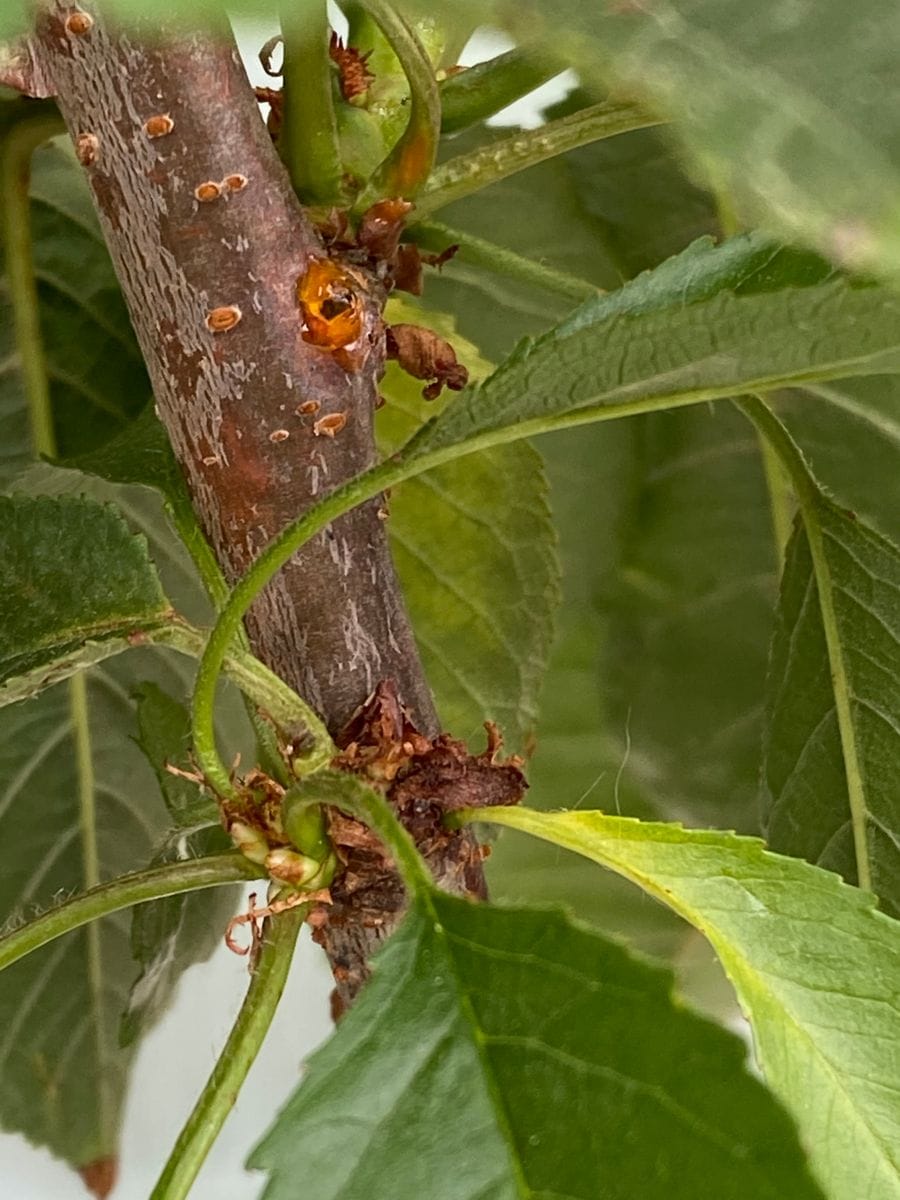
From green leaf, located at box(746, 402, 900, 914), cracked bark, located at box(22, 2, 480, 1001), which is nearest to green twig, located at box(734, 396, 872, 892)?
green leaf, located at box(746, 402, 900, 914)

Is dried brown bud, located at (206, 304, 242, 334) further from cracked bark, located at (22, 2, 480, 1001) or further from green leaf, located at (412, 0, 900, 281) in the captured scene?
green leaf, located at (412, 0, 900, 281)

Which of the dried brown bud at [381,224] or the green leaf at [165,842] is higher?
the dried brown bud at [381,224]

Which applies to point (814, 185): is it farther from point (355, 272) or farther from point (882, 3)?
point (355, 272)

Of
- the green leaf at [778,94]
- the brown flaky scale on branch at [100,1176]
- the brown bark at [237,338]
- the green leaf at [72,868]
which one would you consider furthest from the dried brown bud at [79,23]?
the brown flaky scale on branch at [100,1176]

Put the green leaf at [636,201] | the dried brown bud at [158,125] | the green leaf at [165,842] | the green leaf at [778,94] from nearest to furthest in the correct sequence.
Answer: the green leaf at [778,94], the dried brown bud at [158,125], the green leaf at [165,842], the green leaf at [636,201]

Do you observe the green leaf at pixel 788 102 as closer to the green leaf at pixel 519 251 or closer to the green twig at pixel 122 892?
the green twig at pixel 122 892

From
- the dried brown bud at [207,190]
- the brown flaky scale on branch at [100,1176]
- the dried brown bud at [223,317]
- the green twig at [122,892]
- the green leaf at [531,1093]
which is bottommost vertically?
the brown flaky scale on branch at [100,1176]
